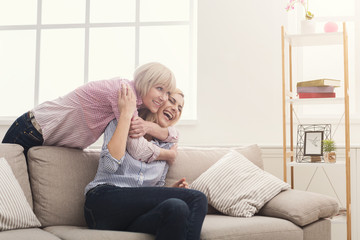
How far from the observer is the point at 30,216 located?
2.15m

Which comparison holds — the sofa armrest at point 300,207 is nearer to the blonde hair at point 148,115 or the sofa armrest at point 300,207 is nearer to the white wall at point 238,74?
the blonde hair at point 148,115

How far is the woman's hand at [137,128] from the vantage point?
2.28 meters

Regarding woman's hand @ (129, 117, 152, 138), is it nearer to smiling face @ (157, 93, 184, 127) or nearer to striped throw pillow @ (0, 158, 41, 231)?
smiling face @ (157, 93, 184, 127)

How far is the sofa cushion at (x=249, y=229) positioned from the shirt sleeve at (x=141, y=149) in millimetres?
429

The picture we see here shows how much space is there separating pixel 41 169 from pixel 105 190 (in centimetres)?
44

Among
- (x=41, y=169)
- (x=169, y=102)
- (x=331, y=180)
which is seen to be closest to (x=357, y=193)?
(x=331, y=180)

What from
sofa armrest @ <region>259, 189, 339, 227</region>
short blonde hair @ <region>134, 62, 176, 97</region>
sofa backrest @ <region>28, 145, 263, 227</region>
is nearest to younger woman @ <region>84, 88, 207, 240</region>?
short blonde hair @ <region>134, 62, 176, 97</region>

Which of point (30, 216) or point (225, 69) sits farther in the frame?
point (225, 69)

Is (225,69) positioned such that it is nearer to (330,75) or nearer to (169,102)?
(330,75)

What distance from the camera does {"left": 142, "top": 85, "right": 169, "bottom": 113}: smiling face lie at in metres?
2.34

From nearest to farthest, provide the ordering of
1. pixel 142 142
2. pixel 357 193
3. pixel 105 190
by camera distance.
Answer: pixel 105 190 < pixel 142 142 < pixel 357 193

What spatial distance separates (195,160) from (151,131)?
420mm

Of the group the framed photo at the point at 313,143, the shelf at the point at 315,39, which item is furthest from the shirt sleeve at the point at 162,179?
the shelf at the point at 315,39

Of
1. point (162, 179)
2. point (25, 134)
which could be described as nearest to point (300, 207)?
point (162, 179)
